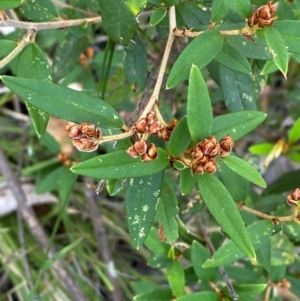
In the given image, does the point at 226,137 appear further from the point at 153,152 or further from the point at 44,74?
the point at 44,74

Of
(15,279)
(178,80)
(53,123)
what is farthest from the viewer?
(53,123)

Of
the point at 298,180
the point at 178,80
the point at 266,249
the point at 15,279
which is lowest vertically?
the point at 15,279

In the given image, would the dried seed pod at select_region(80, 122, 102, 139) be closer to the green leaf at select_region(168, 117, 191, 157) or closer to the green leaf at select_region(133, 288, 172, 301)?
the green leaf at select_region(168, 117, 191, 157)

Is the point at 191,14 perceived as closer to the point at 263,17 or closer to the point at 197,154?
the point at 263,17

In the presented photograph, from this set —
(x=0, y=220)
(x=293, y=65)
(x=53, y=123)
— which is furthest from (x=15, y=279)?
(x=293, y=65)

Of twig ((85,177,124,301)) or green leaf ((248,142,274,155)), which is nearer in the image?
green leaf ((248,142,274,155))

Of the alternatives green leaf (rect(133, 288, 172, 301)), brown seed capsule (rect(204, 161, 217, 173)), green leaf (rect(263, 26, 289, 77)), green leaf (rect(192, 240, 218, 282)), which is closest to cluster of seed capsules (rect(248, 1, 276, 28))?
green leaf (rect(263, 26, 289, 77))
